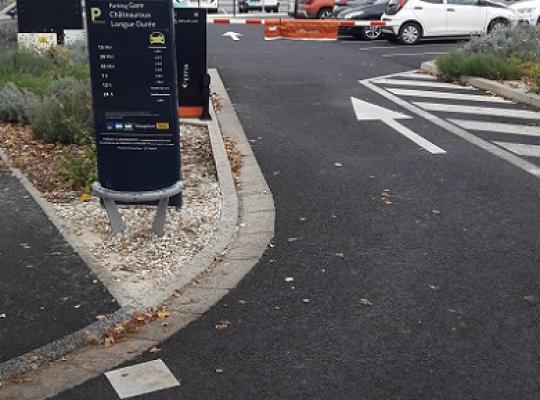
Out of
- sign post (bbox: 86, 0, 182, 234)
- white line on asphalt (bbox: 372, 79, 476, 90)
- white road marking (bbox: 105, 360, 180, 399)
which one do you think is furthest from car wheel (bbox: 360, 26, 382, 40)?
white road marking (bbox: 105, 360, 180, 399)

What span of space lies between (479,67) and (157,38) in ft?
34.1

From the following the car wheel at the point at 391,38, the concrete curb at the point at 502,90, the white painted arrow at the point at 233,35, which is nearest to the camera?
the concrete curb at the point at 502,90

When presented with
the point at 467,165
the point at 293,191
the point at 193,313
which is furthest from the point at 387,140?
the point at 193,313

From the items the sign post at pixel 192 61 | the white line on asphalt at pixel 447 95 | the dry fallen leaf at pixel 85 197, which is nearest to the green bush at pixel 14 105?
the sign post at pixel 192 61

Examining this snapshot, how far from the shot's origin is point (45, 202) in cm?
720

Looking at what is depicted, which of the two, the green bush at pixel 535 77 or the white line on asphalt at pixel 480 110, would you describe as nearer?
the white line on asphalt at pixel 480 110

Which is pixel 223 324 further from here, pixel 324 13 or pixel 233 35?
pixel 324 13

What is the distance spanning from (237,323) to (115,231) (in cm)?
184

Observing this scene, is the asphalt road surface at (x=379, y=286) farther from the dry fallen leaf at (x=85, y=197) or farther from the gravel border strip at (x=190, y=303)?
the dry fallen leaf at (x=85, y=197)

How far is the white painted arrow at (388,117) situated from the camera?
9.78 m

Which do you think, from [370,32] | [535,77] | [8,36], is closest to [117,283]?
[535,77]

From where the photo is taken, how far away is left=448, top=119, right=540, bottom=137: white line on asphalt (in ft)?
35.0

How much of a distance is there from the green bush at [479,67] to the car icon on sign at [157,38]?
33.5ft

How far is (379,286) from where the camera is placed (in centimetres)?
561
